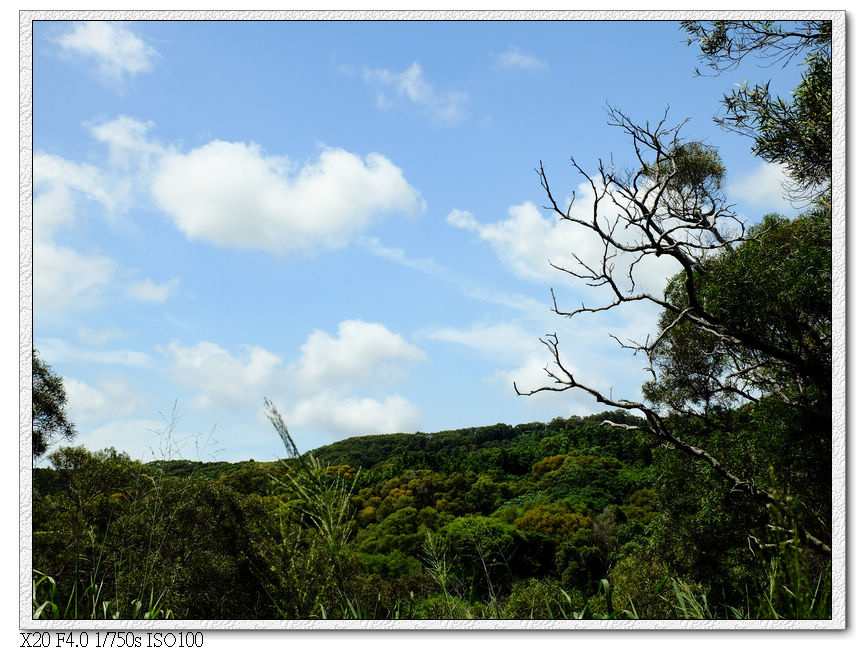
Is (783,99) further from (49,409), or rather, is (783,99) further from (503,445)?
(503,445)

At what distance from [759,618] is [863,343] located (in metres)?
1.40

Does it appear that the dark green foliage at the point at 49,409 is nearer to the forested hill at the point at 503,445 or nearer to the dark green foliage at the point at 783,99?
the dark green foliage at the point at 783,99

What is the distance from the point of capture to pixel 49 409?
595 centimetres

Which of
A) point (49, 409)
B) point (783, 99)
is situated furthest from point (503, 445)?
point (783, 99)

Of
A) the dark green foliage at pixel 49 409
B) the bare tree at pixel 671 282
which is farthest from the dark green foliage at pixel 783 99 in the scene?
the dark green foliage at pixel 49 409

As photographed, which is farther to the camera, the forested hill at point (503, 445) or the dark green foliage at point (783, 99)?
the forested hill at point (503, 445)

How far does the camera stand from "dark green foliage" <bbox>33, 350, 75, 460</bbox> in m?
5.39

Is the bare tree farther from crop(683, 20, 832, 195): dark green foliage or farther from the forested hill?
the forested hill

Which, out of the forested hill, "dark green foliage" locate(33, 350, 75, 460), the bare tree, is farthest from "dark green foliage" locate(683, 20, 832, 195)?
the forested hill

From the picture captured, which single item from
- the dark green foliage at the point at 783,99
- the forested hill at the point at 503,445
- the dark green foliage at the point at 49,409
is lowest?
the forested hill at the point at 503,445

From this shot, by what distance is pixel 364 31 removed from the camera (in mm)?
3320

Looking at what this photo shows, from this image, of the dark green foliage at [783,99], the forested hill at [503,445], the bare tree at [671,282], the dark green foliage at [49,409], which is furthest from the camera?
the forested hill at [503,445]

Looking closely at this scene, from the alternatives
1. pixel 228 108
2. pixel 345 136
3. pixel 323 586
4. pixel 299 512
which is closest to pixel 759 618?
pixel 323 586

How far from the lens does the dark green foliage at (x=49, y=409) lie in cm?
539
